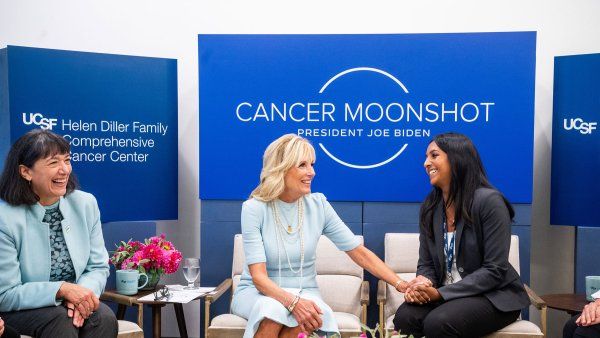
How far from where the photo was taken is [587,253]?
4430 mm

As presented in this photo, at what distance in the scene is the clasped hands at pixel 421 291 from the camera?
3.47 metres

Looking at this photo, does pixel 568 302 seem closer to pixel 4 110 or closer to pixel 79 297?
pixel 79 297

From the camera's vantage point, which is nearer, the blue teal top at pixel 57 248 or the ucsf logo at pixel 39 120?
the blue teal top at pixel 57 248

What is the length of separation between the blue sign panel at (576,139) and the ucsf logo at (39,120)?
3.57m

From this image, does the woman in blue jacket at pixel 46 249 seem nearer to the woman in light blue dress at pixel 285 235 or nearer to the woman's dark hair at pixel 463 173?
the woman in light blue dress at pixel 285 235

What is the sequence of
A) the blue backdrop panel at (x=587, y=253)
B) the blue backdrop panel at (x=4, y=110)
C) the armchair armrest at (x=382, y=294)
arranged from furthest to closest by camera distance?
the blue backdrop panel at (x=587, y=253) < the blue backdrop panel at (x=4, y=110) < the armchair armrest at (x=382, y=294)

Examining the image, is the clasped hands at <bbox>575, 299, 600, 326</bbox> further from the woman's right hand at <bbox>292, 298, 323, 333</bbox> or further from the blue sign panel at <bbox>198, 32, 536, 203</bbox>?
the woman's right hand at <bbox>292, 298, 323, 333</bbox>

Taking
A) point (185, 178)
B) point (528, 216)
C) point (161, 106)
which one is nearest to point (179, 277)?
point (185, 178)

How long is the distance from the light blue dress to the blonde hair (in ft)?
0.35

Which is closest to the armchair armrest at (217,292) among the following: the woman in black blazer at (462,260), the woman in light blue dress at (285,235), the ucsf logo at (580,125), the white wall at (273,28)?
the woman in light blue dress at (285,235)

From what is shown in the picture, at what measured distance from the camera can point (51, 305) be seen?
10.2 ft

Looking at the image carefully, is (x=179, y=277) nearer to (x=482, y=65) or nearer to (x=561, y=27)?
(x=482, y=65)

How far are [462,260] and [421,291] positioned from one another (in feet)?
1.06

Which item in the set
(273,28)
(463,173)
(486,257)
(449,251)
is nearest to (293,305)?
(449,251)
